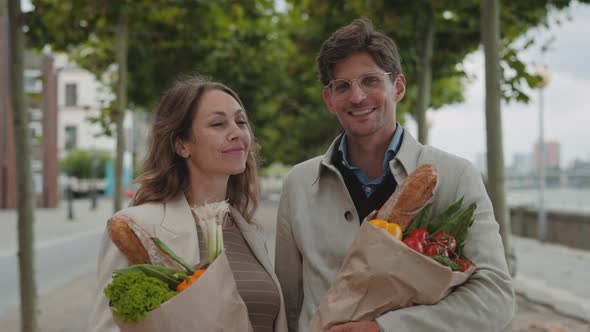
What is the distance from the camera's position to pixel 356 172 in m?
2.82

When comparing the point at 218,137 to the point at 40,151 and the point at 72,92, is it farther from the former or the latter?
the point at 72,92

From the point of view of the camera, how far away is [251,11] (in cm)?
939

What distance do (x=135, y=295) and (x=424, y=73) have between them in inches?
338

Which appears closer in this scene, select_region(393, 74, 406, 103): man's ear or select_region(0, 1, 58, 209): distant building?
select_region(393, 74, 406, 103): man's ear

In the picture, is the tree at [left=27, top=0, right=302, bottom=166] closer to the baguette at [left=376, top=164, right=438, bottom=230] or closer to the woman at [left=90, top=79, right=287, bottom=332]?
the woman at [left=90, top=79, right=287, bottom=332]

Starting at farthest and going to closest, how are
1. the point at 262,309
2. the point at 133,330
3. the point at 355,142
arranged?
the point at 262,309 → the point at 355,142 → the point at 133,330

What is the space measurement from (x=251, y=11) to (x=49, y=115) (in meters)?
38.3

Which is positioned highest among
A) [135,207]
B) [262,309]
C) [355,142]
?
[355,142]

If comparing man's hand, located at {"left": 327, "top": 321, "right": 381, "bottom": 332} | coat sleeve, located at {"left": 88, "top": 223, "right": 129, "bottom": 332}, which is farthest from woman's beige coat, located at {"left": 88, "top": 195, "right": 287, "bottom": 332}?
man's hand, located at {"left": 327, "top": 321, "right": 381, "bottom": 332}

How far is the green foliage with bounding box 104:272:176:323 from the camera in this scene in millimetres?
2205

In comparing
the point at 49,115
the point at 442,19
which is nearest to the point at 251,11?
the point at 442,19

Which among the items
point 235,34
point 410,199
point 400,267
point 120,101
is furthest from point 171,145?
point 235,34

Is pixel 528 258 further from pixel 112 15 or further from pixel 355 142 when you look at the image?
pixel 355 142

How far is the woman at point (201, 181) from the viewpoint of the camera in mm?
3023
